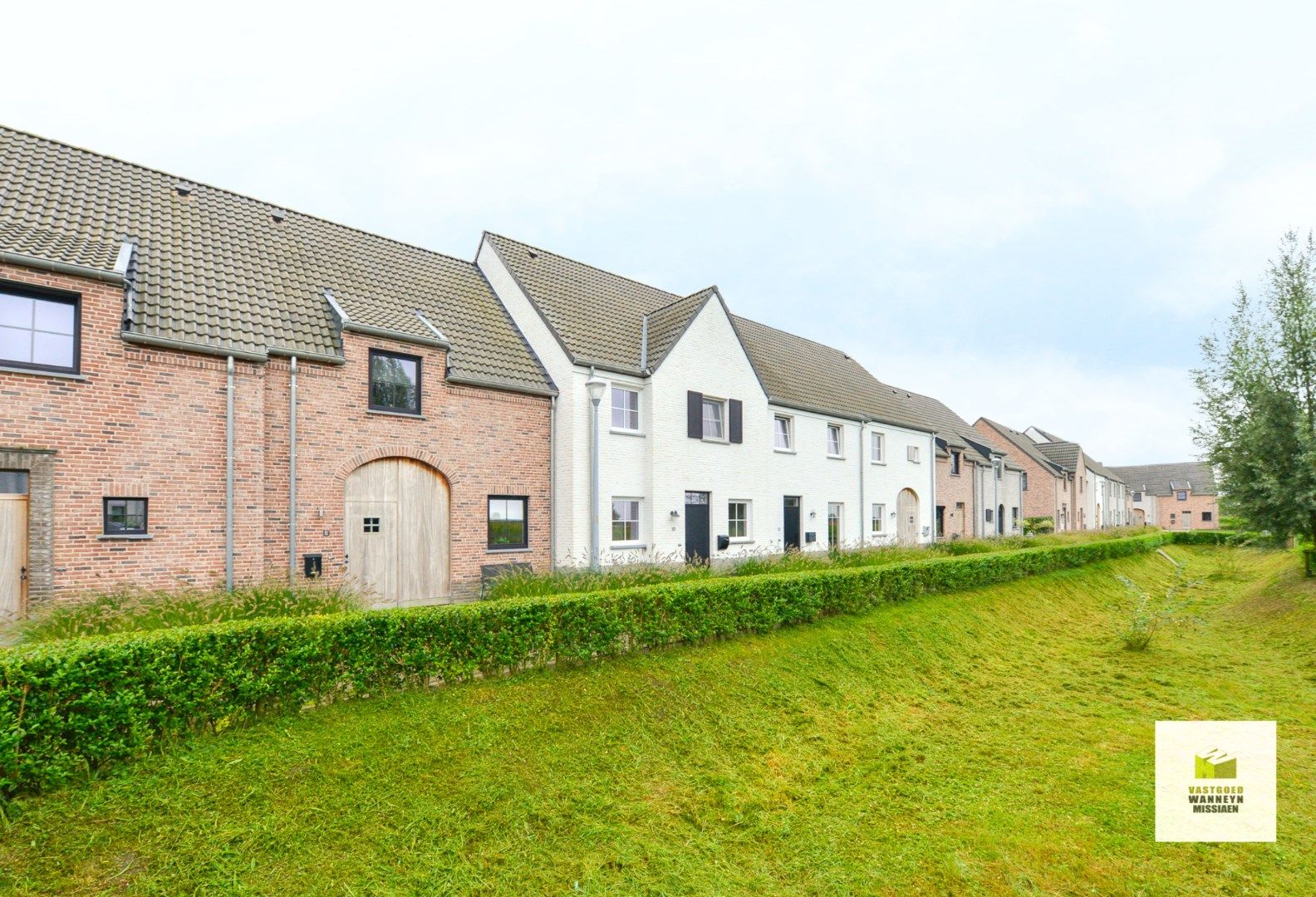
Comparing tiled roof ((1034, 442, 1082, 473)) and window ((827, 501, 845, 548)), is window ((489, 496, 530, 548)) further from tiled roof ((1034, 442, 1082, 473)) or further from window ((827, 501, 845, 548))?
tiled roof ((1034, 442, 1082, 473))

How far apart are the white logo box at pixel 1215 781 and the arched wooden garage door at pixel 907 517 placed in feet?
57.8

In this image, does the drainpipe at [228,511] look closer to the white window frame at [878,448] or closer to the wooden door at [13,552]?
the wooden door at [13,552]

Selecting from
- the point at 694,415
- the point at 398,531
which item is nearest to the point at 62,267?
the point at 398,531

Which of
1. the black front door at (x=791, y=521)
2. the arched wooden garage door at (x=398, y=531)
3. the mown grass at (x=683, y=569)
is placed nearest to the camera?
the mown grass at (x=683, y=569)

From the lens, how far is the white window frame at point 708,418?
17.0 m

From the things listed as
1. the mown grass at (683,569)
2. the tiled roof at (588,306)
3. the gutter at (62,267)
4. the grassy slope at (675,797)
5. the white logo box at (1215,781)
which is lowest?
the white logo box at (1215,781)

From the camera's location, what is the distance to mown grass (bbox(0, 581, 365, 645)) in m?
6.62

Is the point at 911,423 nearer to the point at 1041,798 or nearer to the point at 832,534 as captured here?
the point at 832,534

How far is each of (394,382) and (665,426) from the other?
6.50 m

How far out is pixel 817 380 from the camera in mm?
24469

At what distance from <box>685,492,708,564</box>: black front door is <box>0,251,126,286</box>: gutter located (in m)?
12.2

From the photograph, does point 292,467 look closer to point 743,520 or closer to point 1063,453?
point 743,520

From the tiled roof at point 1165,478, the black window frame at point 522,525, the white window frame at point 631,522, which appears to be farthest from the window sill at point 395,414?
the tiled roof at point 1165,478

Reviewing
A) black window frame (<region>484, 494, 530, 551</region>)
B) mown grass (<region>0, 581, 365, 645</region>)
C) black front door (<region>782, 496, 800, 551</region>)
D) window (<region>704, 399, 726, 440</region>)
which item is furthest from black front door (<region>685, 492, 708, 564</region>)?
mown grass (<region>0, 581, 365, 645</region>)
